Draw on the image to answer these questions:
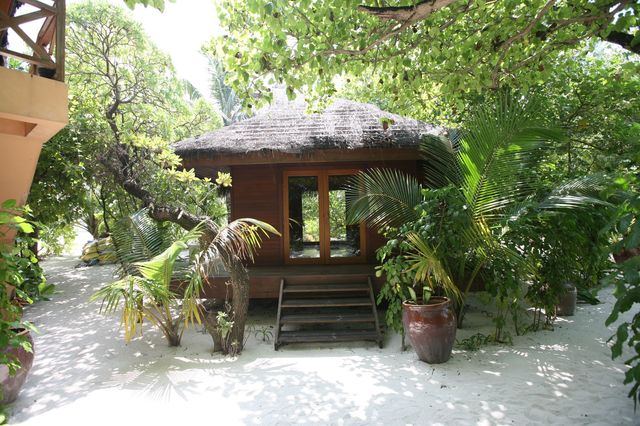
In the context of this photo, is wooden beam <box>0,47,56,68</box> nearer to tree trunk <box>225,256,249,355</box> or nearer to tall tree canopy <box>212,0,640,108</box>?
tall tree canopy <box>212,0,640,108</box>

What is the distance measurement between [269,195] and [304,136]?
1.46 metres

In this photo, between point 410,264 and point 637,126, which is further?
point 410,264

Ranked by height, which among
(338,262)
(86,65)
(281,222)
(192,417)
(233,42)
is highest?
(86,65)

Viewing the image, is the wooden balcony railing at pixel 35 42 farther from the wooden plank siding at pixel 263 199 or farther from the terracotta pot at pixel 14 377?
the wooden plank siding at pixel 263 199

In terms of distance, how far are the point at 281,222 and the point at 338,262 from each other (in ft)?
4.21

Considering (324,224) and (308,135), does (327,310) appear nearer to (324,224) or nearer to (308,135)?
(324,224)

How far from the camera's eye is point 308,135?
247 inches

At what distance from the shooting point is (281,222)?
714 centimetres

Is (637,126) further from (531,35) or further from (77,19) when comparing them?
(77,19)

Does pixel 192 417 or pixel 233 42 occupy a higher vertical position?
pixel 233 42

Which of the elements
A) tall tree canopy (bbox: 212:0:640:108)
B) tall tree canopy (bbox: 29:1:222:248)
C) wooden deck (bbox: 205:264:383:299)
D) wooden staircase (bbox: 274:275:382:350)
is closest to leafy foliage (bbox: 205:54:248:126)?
tall tree canopy (bbox: 29:1:222:248)

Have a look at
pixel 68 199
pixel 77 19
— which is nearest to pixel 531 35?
pixel 77 19

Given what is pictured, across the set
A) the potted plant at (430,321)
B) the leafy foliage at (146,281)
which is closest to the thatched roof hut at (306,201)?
the leafy foliage at (146,281)

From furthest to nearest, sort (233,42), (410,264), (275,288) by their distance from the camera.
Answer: (275,288) → (410,264) → (233,42)
